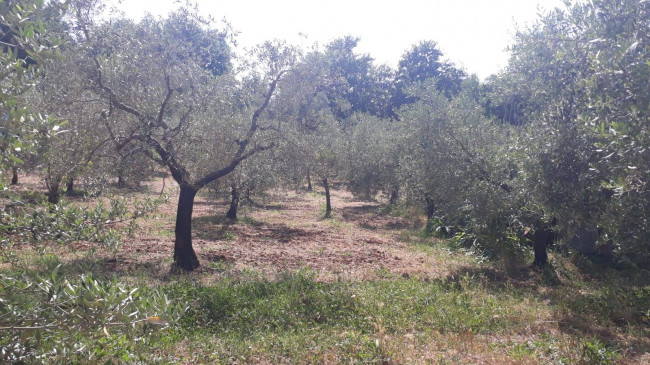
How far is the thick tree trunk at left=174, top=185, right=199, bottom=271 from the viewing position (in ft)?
35.1

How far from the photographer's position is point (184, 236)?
35.5 ft

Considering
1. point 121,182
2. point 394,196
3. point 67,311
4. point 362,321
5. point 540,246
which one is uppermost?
point 121,182

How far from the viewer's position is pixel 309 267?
1107 cm

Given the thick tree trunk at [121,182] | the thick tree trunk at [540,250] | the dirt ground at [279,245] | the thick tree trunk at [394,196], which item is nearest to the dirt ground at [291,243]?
the dirt ground at [279,245]

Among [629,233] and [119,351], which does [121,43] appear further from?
[629,233]

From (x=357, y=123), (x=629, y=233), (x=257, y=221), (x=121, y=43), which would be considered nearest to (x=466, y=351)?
(x=629, y=233)

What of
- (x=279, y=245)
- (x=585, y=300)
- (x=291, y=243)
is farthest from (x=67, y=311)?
(x=291, y=243)

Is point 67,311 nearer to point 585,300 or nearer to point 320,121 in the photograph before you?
point 585,300

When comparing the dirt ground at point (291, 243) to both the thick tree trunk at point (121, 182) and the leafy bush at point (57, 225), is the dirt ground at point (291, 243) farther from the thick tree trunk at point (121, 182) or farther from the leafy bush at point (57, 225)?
the leafy bush at point (57, 225)

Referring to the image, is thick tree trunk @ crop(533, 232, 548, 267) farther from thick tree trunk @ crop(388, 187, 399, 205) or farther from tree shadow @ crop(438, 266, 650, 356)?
thick tree trunk @ crop(388, 187, 399, 205)

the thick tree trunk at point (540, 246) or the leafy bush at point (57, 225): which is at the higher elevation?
the leafy bush at point (57, 225)

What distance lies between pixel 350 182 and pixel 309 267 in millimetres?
15876

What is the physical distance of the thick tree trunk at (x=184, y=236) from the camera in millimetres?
10703

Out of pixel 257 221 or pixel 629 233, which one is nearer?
pixel 629 233
